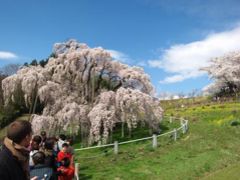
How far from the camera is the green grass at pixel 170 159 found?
464 inches

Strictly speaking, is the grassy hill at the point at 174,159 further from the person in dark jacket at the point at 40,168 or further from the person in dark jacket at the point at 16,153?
the person in dark jacket at the point at 16,153

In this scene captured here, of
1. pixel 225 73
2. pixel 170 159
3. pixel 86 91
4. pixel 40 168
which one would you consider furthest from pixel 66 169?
pixel 225 73

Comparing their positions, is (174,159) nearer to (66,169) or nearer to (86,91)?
(66,169)

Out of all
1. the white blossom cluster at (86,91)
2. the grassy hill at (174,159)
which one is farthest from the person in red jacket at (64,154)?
the white blossom cluster at (86,91)

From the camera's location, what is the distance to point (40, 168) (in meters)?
5.84

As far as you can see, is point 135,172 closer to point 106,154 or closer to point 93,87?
point 106,154

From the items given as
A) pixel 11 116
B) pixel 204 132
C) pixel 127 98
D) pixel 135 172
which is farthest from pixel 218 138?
pixel 11 116

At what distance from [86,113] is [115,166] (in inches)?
219

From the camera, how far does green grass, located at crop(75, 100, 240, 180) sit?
464 inches

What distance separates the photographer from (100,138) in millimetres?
17672

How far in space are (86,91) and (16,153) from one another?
53.9ft

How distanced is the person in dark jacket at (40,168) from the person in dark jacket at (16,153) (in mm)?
2299

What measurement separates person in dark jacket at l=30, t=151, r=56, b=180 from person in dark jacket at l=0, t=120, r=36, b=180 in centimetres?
230

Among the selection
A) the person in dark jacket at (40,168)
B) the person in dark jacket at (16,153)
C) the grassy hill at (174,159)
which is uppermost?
the person in dark jacket at (16,153)
